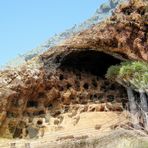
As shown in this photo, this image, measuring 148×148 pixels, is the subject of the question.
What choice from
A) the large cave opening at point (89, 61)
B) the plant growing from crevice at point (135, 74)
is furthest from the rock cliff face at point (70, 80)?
the plant growing from crevice at point (135, 74)

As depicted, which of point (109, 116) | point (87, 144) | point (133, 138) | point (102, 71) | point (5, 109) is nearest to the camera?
point (133, 138)

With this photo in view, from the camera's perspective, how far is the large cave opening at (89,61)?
863 inches

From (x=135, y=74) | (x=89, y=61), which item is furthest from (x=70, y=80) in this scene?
(x=135, y=74)

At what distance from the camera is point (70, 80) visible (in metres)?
21.4

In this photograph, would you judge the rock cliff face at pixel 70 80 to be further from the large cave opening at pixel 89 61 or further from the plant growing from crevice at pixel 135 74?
the plant growing from crevice at pixel 135 74

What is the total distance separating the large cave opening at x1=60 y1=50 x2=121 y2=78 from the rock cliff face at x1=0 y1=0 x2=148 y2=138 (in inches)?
2.4

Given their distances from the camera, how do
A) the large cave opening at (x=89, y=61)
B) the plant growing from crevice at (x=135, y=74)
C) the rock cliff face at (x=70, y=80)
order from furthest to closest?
1. the large cave opening at (x=89, y=61)
2. the rock cliff face at (x=70, y=80)
3. the plant growing from crevice at (x=135, y=74)

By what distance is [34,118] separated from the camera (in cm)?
2003

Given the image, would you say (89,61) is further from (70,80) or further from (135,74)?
(135,74)

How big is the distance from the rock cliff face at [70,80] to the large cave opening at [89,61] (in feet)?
0.20

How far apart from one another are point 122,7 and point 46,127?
23.9ft

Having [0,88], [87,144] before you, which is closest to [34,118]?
[0,88]

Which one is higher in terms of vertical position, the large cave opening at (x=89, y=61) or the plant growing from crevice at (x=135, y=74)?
the large cave opening at (x=89, y=61)

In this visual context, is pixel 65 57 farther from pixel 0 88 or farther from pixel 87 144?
pixel 87 144
